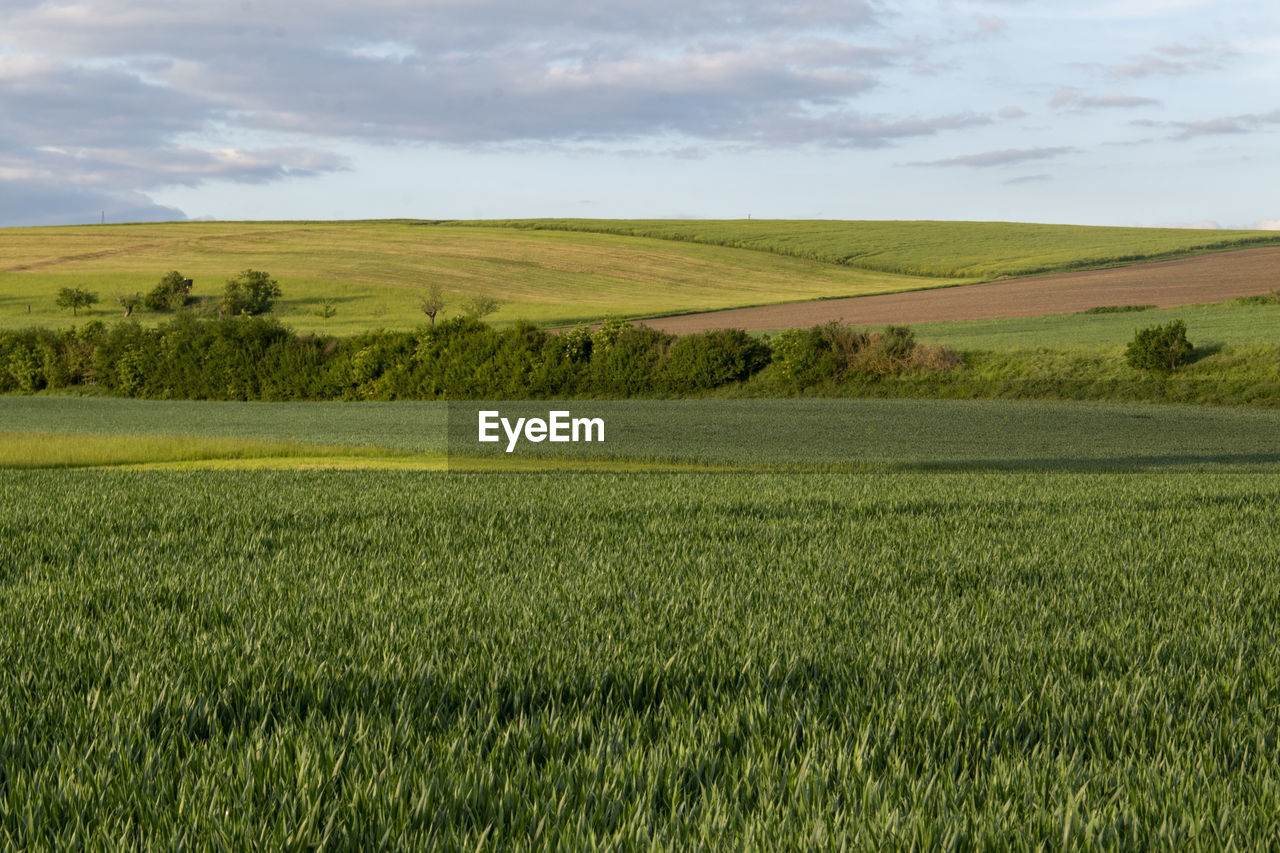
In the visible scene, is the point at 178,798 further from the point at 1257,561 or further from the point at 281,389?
the point at 281,389

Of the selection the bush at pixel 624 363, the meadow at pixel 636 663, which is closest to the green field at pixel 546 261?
the bush at pixel 624 363

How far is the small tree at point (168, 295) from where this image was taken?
81931 mm

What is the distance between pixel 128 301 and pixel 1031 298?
220ft

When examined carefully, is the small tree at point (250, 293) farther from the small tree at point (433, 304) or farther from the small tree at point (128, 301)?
the small tree at point (433, 304)

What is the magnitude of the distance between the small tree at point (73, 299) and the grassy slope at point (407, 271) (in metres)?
0.88

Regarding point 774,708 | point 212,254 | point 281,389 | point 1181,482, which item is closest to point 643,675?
point 774,708

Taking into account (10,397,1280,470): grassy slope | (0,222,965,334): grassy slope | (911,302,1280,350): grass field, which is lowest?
(10,397,1280,470): grassy slope

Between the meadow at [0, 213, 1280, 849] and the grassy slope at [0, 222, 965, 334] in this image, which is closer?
the meadow at [0, 213, 1280, 849]

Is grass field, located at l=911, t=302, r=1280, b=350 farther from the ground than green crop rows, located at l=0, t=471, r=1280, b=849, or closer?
farther from the ground

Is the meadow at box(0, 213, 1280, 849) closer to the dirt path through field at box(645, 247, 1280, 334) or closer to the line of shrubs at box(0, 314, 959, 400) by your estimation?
the line of shrubs at box(0, 314, 959, 400)

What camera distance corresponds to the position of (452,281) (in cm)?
9200

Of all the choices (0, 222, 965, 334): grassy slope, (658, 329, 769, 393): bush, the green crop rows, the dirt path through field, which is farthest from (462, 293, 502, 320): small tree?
the green crop rows

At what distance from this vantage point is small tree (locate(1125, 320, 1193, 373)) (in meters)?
44.7

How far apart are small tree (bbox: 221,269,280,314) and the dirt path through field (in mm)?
31690
